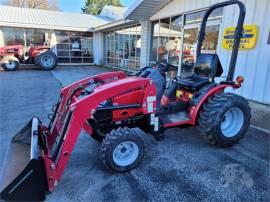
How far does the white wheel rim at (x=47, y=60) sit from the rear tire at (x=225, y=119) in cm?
1178

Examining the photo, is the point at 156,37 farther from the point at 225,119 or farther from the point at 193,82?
the point at 225,119

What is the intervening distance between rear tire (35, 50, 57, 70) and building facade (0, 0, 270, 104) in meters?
2.87

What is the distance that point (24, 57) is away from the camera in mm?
12711

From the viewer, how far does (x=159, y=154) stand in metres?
3.05

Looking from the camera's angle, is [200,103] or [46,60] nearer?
[200,103]

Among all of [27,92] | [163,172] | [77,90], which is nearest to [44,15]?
[27,92]

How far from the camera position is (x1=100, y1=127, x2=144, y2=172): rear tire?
7.80ft

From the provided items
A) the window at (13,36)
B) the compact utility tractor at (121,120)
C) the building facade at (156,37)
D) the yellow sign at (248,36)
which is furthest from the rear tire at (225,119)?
the window at (13,36)

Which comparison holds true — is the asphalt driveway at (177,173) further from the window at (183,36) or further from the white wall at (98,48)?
the white wall at (98,48)

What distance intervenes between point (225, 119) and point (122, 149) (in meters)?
1.71

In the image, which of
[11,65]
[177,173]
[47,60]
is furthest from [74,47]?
[177,173]

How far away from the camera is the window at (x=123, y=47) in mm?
11695

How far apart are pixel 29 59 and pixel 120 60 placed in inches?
218

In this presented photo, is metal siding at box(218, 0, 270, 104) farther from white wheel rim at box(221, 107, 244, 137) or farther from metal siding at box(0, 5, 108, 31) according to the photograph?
metal siding at box(0, 5, 108, 31)
